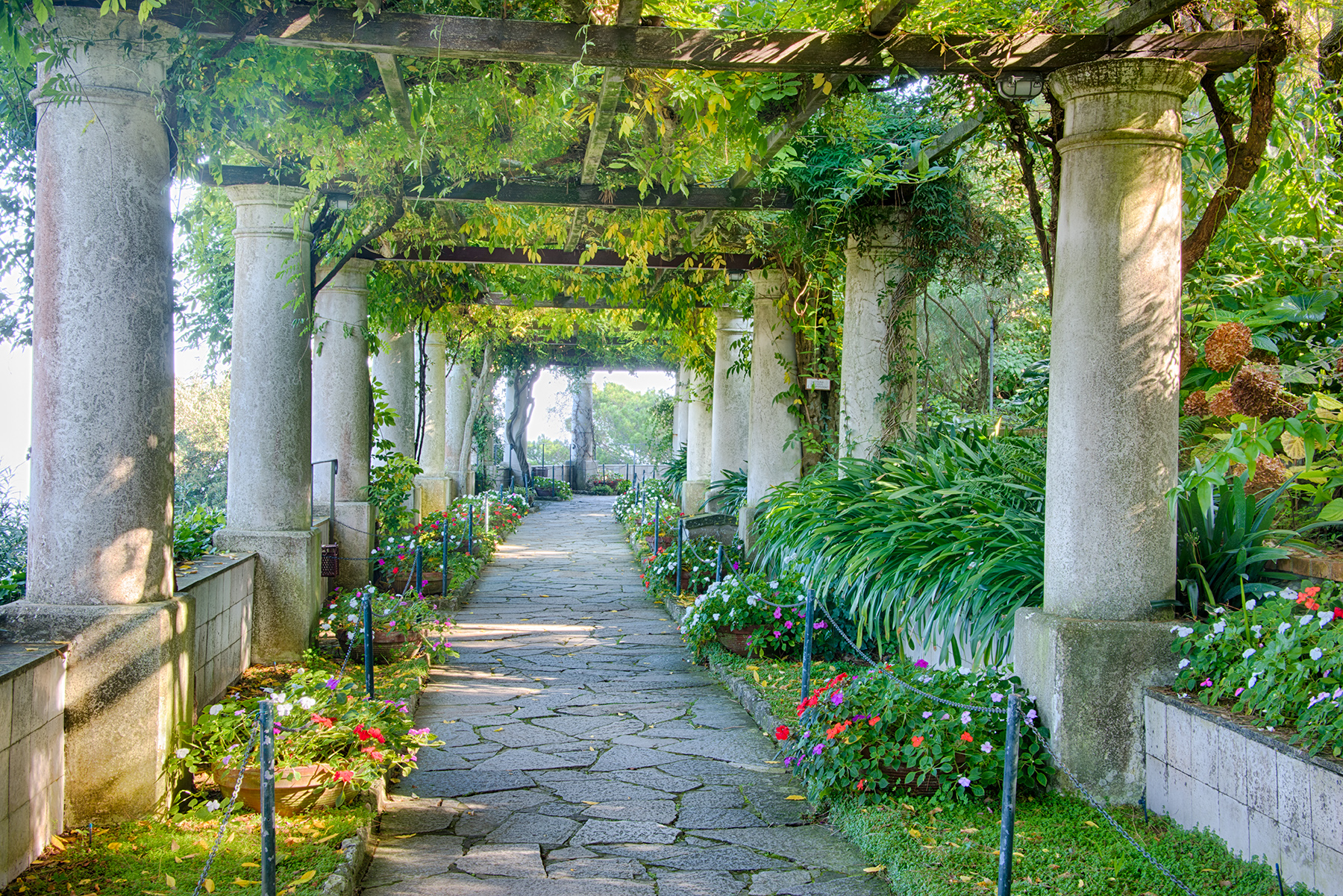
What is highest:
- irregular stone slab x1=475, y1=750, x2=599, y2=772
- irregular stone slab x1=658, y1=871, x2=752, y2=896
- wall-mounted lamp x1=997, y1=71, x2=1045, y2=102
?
wall-mounted lamp x1=997, y1=71, x2=1045, y2=102

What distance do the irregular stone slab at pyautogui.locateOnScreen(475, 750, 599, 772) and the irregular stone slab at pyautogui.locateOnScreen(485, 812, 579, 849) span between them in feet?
2.13

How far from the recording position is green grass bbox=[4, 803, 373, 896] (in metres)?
3.21

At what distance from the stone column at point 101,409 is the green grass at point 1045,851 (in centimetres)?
286

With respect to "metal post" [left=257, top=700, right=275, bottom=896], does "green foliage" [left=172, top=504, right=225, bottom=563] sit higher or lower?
higher

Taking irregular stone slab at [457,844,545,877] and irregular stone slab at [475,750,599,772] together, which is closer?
irregular stone slab at [457,844,545,877]

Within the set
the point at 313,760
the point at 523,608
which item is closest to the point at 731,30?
the point at 313,760

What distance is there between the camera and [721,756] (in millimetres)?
5164

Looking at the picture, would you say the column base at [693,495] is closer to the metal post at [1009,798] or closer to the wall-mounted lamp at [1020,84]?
the wall-mounted lamp at [1020,84]

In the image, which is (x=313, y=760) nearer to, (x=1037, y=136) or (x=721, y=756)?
(x=721, y=756)

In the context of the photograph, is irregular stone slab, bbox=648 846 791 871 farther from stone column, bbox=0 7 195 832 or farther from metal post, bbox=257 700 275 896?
stone column, bbox=0 7 195 832

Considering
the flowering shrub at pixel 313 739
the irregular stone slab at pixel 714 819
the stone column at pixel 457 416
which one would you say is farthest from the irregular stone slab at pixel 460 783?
the stone column at pixel 457 416

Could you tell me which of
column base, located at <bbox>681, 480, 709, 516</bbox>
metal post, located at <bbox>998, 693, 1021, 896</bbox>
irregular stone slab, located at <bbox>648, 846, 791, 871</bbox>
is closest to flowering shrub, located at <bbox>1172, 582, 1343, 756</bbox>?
metal post, located at <bbox>998, 693, 1021, 896</bbox>

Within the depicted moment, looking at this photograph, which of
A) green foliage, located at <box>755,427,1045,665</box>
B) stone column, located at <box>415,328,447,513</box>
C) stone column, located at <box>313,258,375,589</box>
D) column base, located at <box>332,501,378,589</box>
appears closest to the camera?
green foliage, located at <box>755,427,1045,665</box>

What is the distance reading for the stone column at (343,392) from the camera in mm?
8789
